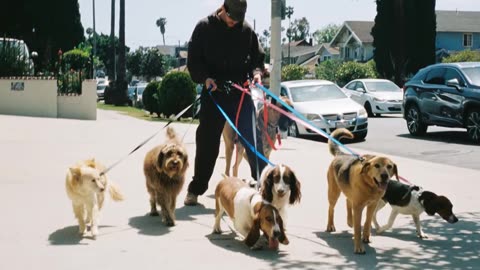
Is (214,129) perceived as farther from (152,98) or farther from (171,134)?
(152,98)

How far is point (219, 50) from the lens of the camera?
766cm

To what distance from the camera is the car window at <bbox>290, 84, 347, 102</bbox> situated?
63.5ft

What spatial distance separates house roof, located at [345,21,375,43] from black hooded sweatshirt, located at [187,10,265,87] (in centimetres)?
7138

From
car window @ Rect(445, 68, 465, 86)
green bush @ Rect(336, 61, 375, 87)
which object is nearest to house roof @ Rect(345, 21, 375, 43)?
green bush @ Rect(336, 61, 375, 87)

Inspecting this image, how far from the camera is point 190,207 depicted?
8203mm

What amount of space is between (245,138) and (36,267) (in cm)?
287

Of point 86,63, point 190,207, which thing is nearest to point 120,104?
point 86,63

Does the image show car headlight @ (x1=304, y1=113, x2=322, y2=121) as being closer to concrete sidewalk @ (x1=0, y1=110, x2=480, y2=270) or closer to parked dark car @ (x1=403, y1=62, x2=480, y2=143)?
parked dark car @ (x1=403, y1=62, x2=480, y2=143)

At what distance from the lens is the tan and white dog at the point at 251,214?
234 inches

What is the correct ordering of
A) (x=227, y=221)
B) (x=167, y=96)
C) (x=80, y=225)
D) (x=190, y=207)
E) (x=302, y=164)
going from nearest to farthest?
(x=80, y=225) → (x=227, y=221) → (x=190, y=207) → (x=302, y=164) → (x=167, y=96)

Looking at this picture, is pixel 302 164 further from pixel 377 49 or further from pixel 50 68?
pixel 377 49

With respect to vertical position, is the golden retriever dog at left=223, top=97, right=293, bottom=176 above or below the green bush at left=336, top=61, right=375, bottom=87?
below

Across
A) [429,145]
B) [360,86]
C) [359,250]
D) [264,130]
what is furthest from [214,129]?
[360,86]

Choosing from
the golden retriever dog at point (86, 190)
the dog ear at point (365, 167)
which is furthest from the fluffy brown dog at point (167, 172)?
the dog ear at point (365, 167)
